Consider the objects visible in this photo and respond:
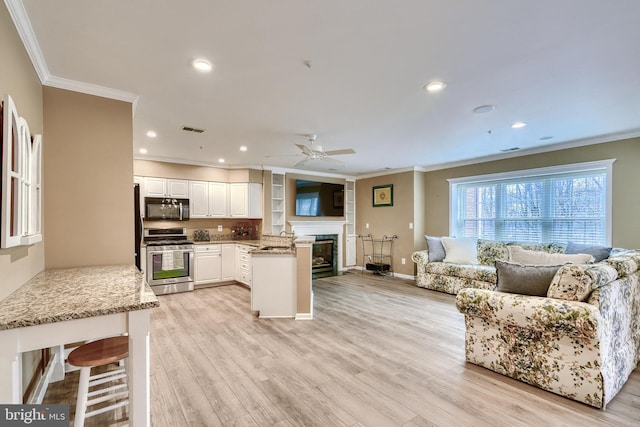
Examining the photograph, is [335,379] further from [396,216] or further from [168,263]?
[396,216]

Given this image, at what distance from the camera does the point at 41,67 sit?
2.13m

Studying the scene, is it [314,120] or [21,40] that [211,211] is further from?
[21,40]

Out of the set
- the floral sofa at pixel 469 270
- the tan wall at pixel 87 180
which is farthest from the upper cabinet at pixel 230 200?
the floral sofa at pixel 469 270

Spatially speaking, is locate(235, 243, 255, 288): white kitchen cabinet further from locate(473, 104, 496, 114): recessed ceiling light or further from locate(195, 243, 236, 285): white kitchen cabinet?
locate(473, 104, 496, 114): recessed ceiling light

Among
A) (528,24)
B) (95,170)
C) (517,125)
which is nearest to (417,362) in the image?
(528,24)

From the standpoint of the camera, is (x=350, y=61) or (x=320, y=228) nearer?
(x=350, y=61)

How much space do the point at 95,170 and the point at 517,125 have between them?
4.50m

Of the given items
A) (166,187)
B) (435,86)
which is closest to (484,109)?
(435,86)

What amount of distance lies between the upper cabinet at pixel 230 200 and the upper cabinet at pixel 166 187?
0.33 metres

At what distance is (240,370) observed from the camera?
2.55 m

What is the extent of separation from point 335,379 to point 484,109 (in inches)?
117

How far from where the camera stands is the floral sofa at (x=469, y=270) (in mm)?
4672

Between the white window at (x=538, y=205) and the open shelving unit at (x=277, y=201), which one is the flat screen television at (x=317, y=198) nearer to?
the open shelving unit at (x=277, y=201)

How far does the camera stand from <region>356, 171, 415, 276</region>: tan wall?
646 cm
